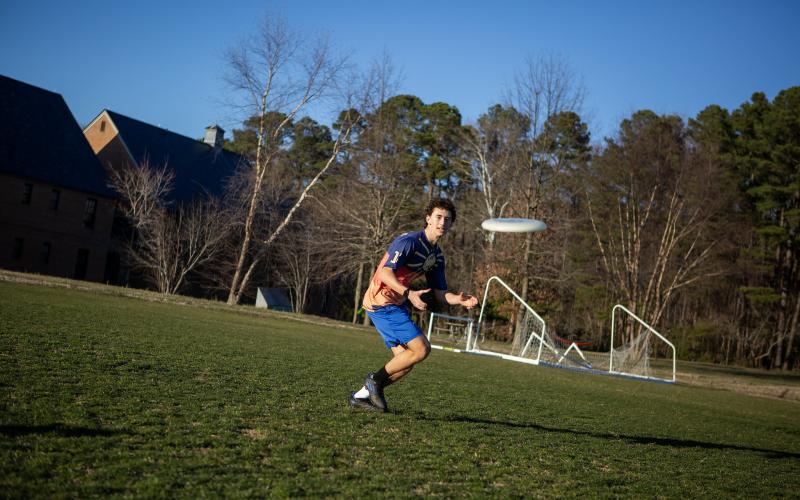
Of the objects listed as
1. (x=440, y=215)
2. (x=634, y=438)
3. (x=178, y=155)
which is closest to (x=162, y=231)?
(x=178, y=155)

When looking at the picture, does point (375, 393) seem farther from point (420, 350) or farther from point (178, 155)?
point (178, 155)

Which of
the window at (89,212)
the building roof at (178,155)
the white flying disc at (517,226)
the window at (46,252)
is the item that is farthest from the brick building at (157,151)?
the white flying disc at (517,226)

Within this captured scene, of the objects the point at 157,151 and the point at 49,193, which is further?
the point at 157,151

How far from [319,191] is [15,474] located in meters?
42.6

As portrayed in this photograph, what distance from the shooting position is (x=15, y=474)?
3609 mm

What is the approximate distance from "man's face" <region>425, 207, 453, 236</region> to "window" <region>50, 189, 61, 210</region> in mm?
42492

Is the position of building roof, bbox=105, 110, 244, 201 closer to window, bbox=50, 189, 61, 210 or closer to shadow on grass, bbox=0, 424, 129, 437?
window, bbox=50, 189, 61, 210

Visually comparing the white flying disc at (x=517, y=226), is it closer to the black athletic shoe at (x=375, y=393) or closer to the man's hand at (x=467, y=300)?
the man's hand at (x=467, y=300)

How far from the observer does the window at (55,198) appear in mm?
42844

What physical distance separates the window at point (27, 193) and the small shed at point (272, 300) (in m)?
15.6

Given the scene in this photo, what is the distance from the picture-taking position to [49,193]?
4262 cm

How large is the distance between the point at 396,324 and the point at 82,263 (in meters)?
43.6

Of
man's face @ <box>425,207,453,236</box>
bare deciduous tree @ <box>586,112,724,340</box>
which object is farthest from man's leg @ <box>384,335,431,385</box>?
bare deciduous tree @ <box>586,112,724,340</box>

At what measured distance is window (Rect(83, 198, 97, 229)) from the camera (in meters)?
44.7
